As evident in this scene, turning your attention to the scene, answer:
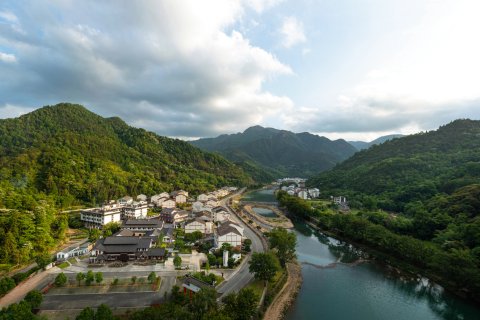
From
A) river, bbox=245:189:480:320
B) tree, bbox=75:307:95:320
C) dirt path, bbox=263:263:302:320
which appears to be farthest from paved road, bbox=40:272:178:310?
river, bbox=245:189:480:320

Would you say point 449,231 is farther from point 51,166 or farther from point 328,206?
point 51,166

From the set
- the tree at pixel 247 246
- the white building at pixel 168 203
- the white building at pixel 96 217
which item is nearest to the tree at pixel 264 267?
the tree at pixel 247 246

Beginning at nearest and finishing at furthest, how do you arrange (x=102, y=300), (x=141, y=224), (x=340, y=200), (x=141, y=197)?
(x=102, y=300), (x=141, y=224), (x=141, y=197), (x=340, y=200)

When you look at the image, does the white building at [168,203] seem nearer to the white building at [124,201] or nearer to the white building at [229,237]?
the white building at [124,201]

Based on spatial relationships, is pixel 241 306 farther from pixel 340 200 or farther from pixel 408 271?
pixel 340 200

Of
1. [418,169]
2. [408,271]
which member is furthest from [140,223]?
[418,169]

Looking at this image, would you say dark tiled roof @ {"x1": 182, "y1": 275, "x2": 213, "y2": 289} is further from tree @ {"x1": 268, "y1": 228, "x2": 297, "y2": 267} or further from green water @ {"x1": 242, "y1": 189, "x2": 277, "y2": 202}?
green water @ {"x1": 242, "y1": 189, "x2": 277, "y2": 202}
